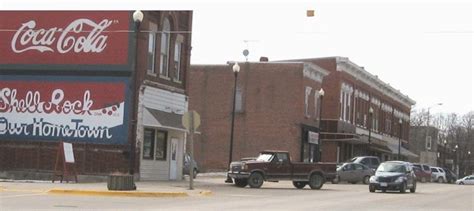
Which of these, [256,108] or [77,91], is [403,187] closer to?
[77,91]

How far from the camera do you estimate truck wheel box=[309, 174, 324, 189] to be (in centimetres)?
3203

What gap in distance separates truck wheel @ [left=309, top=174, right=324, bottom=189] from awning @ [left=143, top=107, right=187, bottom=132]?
654cm

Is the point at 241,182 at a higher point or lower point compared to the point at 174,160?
lower

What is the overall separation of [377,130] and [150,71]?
42.2 metres

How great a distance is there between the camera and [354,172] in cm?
4406

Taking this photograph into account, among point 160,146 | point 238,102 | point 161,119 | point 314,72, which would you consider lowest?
point 160,146

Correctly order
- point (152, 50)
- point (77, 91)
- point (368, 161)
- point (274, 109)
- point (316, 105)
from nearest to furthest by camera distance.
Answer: point (77, 91), point (152, 50), point (368, 161), point (274, 109), point (316, 105)

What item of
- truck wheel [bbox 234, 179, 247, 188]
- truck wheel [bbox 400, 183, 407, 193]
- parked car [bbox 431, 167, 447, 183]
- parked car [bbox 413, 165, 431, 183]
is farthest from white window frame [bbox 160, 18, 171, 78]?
parked car [bbox 431, 167, 447, 183]

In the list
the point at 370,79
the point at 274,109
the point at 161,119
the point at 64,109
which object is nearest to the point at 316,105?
the point at 274,109

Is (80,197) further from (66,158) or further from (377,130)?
(377,130)

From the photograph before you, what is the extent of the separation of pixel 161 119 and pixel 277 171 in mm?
5685

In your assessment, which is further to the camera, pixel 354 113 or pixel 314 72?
pixel 354 113

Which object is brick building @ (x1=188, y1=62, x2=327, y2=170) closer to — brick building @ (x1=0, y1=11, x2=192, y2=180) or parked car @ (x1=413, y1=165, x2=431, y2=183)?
parked car @ (x1=413, y1=165, x2=431, y2=183)

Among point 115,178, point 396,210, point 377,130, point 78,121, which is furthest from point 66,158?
point 377,130
